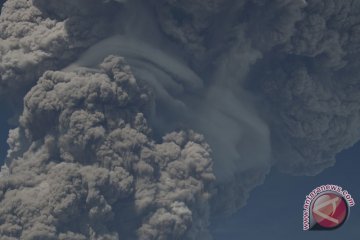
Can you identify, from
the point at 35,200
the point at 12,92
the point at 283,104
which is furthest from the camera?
the point at 283,104

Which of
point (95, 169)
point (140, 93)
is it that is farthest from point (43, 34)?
point (95, 169)

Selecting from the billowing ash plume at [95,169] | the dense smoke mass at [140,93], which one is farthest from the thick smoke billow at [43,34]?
the billowing ash plume at [95,169]

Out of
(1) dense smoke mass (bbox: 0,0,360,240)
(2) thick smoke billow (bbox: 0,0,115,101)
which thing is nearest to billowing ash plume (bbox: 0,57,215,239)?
(1) dense smoke mass (bbox: 0,0,360,240)

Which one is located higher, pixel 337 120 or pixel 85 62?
pixel 85 62

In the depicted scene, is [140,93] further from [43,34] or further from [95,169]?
[43,34]

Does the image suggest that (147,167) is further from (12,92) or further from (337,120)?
(337,120)

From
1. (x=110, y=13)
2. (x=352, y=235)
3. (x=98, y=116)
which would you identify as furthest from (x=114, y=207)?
(x=352, y=235)
